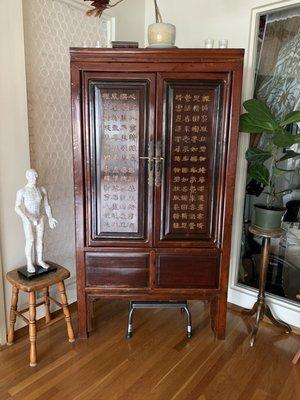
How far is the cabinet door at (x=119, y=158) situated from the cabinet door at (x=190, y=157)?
0.07 m

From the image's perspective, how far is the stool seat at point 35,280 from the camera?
5.63 feet

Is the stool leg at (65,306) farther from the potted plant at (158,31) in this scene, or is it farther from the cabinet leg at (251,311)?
the potted plant at (158,31)

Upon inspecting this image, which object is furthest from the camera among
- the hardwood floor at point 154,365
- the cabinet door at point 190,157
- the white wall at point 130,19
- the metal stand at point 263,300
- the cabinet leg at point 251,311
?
the white wall at point 130,19

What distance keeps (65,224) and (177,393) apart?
4.31ft

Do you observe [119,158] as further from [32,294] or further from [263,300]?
[263,300]

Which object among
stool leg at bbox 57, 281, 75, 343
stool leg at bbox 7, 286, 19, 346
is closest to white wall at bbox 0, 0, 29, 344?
stool leg at bbox 7, 286, 19, 346

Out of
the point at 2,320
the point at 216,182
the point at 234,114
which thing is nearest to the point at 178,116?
the point at 234,114

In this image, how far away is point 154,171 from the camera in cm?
179

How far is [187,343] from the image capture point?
6.57 feet

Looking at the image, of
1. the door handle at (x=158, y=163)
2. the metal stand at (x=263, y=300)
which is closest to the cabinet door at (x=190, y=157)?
the door handle at (x=158, y=163)

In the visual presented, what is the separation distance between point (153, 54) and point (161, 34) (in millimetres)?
216

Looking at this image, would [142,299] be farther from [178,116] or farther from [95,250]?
[178,116]

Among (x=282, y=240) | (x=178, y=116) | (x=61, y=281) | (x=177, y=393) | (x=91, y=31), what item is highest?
(x=91, y=31)

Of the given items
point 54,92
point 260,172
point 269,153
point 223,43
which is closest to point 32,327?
point 54,92
